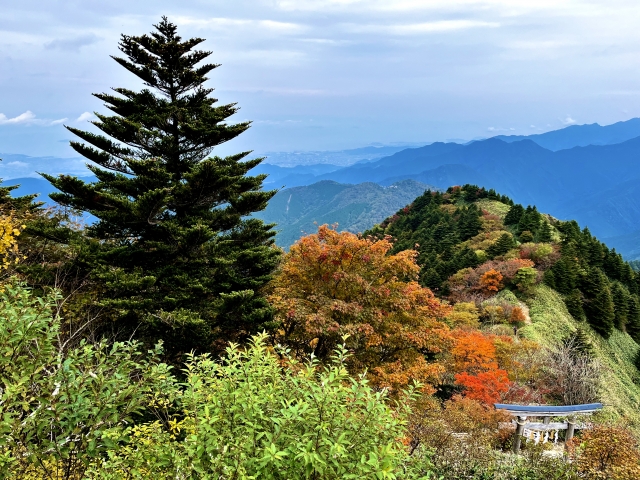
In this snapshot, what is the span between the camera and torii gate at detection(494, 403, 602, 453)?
11773mm

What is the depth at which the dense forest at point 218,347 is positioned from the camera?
353cm

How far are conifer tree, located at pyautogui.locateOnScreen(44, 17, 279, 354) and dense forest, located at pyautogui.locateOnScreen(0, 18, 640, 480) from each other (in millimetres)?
75

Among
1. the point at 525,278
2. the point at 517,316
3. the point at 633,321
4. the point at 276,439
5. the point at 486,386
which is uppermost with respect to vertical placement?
the point at 276,439

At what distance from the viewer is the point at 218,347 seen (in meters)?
14.3

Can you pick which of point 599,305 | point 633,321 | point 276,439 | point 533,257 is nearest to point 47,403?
point 276,439

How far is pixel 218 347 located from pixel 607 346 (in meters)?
30.5

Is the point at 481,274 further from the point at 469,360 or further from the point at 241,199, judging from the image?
the point at 241,199

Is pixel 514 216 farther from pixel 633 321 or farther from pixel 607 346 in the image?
pixel 607 346

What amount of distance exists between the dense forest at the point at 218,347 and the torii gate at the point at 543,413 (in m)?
0.44

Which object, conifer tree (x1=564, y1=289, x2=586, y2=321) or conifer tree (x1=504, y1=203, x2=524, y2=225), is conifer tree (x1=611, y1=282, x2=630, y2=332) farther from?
conifer tree (x1=504, y1=203, x2=524, y2=225)

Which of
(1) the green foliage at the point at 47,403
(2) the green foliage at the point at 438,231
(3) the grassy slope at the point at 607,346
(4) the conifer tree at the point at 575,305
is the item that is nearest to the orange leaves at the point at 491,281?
(3) the grassy slope at the point at 607,346

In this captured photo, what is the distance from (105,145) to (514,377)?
20387 mm

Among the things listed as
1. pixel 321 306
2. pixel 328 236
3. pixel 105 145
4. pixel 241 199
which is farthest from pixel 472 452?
pixel 105 145

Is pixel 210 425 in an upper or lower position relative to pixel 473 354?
upper
